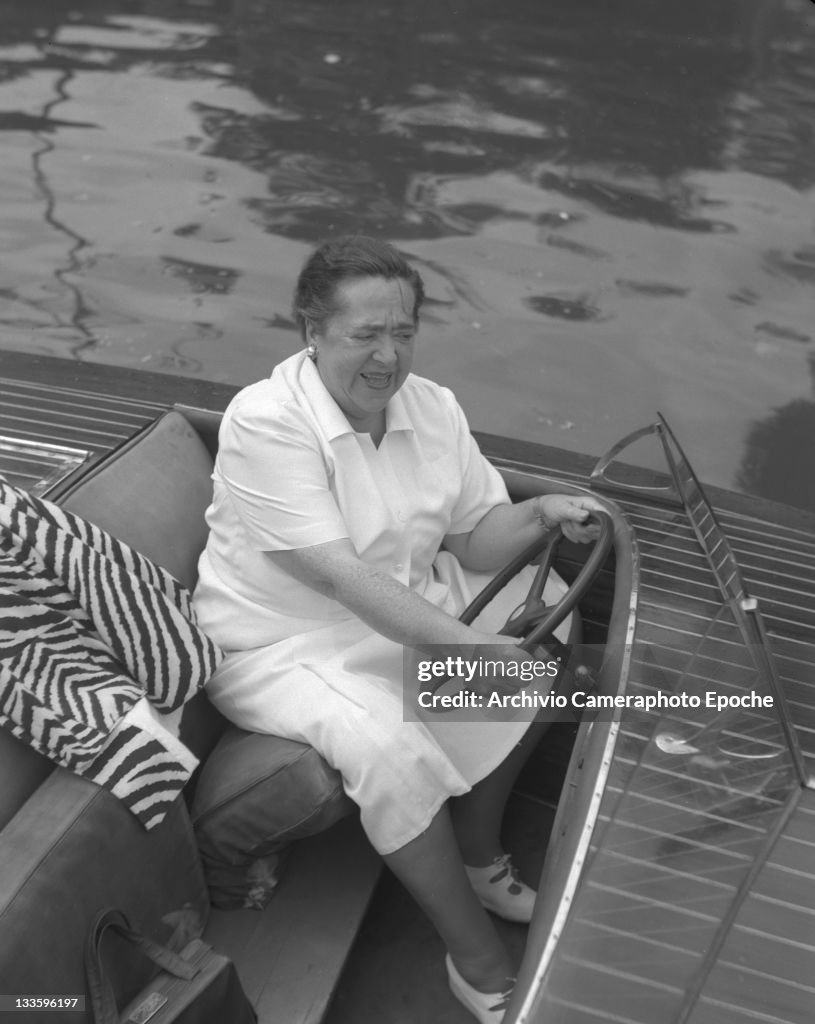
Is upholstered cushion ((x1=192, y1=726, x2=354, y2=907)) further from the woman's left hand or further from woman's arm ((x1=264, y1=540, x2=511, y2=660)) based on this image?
the woman's left hand

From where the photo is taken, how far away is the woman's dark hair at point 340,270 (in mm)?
2158

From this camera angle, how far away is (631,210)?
20.7ft

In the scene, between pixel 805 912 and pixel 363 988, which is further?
pixel 363 988

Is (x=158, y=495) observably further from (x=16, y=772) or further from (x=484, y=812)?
(x=484, y=812)

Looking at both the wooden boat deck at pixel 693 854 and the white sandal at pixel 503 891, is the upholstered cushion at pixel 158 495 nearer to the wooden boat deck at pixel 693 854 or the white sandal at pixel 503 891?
the white sandal at pixel 503 891

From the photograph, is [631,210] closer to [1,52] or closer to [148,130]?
[148,130]

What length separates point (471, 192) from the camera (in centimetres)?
647

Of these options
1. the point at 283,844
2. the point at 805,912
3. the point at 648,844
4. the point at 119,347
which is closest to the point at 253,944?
the point at 283,844

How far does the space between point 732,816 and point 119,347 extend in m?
4.17

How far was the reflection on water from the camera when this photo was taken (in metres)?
5.10

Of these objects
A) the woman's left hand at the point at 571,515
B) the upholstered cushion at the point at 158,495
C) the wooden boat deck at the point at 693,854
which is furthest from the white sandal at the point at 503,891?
the upholstered cushion at the point at 158,495

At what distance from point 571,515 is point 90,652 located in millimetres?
981

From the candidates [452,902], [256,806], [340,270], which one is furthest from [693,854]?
[340,270]

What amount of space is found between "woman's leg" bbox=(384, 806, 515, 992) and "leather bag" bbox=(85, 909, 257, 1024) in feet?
1.12
